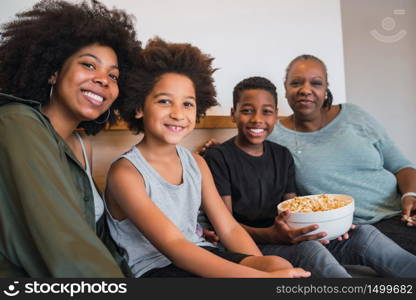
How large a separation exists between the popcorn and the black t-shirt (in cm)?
16

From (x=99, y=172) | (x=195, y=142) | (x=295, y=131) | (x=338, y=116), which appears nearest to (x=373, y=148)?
(x=338, y=116)

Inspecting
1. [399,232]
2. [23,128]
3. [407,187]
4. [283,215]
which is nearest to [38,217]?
[23,128]

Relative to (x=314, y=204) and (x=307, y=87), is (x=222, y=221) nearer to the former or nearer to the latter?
(x=314, y=204)

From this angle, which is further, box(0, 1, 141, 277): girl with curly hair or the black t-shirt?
the black t-shirt

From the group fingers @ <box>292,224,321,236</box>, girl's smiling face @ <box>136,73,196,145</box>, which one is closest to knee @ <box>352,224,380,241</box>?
fingers @ <box>292,224,321,236</box>

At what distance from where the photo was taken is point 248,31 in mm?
1775

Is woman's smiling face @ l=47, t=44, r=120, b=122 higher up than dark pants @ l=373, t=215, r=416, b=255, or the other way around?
woman's smiling face @ l=47, t=44, r=120, b=122

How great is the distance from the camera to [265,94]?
1.32m

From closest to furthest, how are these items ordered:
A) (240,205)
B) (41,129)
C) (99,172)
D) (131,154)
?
(41,129) < (131,154) < (240,205) < (99,172)

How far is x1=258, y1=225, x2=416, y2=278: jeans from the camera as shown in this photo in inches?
36.9

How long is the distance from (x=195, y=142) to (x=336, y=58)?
1.02m

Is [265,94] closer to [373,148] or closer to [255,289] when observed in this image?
[373,148]

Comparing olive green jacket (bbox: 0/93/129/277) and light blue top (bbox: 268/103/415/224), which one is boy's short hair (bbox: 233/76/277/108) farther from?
olive green jacket (bbox: 0/93/129/277)

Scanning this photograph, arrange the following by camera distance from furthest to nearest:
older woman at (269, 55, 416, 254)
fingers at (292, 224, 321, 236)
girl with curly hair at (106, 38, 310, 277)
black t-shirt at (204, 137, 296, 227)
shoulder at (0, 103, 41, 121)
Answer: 1. older woman at (269, 55, 416, 254)
2. black t-shirt at (204, 137, 296, 227)
3. fingers at (292, 224, 321, 236)
4. girl with curly hair at (106, 38, 310, 277)
5. shoulder at (0, 103, 41, 121)
